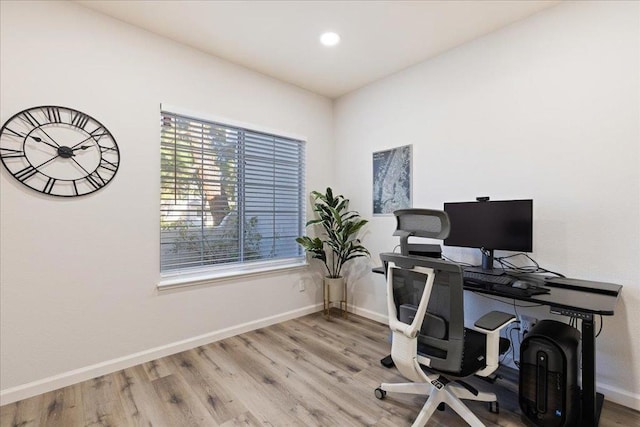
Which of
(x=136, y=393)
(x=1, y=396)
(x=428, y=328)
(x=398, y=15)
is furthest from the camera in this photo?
(x=398, y=15)

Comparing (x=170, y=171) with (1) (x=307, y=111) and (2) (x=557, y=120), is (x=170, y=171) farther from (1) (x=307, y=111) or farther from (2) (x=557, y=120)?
(2) (x=557, y=120)

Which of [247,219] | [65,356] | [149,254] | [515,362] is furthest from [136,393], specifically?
[515,362]

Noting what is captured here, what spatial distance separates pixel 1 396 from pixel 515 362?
143 inches

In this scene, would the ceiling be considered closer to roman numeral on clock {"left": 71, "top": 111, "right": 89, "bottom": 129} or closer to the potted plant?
roman numeral on clock {"left": 71, "top": 111, "right": 89, "bottom": 129}

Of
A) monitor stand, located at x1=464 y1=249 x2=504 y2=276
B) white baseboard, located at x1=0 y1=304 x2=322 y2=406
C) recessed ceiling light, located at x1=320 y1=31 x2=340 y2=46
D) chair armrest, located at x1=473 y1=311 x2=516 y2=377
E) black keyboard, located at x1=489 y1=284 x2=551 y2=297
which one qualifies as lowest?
white baseboard, located at x1=0 y1=304 x2=322 y2=406

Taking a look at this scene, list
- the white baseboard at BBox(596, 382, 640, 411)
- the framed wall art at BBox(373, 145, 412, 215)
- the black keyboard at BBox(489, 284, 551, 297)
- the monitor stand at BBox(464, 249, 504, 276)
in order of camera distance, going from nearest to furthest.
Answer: the black keyboard at BBox(489, 284, 551, 297) → the white baseboard at BBox(596, 382, 640, 411) → the monitor stand at BBox(464, 249, 504, 276) → the framed wall art at BBox(373, 145, 412, 215)

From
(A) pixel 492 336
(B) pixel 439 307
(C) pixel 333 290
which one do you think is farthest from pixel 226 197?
(A) pixel 492 336

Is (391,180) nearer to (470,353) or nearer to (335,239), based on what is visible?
(335,239)

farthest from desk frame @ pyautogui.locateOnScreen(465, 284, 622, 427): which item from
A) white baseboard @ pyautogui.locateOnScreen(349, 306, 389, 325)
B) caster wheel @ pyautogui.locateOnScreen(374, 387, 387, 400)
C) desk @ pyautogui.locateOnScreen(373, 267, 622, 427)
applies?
white baseboard @ pyautogui.locateOnScreen(349, 306, 389, 325)

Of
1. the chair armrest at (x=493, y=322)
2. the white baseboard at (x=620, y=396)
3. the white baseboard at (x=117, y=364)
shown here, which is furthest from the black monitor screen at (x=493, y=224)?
the white baseboard at (x=117, y=364)

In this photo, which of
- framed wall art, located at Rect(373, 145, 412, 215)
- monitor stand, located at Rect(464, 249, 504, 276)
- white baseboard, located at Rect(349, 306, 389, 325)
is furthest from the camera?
white baseboard, located at Rect(349, 306, 389, 325)

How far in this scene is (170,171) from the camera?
2713mm

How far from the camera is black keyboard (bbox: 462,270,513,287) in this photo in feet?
6.63

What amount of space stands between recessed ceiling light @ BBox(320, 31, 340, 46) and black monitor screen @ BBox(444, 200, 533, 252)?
5.86 ft
